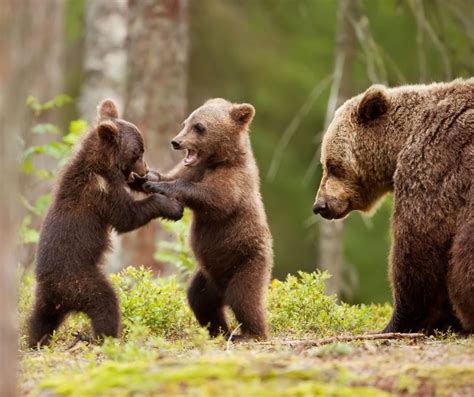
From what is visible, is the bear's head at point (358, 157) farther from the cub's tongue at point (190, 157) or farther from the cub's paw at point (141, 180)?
the cub's paw at point (141, 180)

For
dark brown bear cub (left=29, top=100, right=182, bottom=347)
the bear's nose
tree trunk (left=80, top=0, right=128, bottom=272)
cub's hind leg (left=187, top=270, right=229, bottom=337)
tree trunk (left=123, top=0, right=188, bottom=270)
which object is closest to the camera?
dark brown bear cub (left=29, top=100, right=182, bottom=347)

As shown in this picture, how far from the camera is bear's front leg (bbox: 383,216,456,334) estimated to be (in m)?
7.88

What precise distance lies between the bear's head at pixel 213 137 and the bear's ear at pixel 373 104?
120cm

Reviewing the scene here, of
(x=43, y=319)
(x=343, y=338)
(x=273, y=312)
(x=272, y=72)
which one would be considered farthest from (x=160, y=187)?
(x=272, y=72)

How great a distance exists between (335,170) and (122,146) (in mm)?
1923

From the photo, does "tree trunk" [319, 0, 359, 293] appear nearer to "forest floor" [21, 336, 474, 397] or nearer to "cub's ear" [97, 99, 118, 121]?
"cub's ear" [97, 99, 118, 121]

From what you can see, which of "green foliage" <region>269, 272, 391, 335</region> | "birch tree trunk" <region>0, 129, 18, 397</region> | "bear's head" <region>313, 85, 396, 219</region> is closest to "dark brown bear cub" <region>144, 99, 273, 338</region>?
"green foliage" <region>269, 272, 391, 335</region>

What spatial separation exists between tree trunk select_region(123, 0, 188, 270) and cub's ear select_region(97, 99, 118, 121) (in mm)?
5686

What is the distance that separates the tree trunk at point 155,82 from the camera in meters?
14.9

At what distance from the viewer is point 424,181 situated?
7.91 meters

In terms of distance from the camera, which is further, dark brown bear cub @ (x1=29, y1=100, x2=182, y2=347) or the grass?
dark brown bear cub @ (x1=29, y1=100, x2=182, y2=347)

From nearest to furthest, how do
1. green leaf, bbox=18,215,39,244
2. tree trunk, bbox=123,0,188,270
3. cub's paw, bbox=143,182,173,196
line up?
cub's paw, bbox=143,182,173,196
green leaf, bbox=18,215,39,244
tree trunk, bbox=123,0,188,270

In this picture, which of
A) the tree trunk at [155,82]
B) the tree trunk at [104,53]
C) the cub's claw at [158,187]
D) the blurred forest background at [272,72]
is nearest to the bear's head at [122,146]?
the cub's claw at [158,187]

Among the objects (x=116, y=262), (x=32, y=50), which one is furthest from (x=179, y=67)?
(x=32, y=50)
